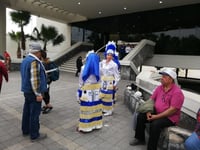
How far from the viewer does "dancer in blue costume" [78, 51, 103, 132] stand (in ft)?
11.2

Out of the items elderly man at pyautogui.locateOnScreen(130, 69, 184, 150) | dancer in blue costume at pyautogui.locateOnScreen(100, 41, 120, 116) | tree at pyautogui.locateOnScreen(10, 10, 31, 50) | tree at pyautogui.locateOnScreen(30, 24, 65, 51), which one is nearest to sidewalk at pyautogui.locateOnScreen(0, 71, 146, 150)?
dancer in blue costume at pyautogui.locateOnScreen(100, 41, 120, 116)

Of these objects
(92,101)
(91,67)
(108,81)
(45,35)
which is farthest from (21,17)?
(92,101)

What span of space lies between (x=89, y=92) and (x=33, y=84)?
1008mm

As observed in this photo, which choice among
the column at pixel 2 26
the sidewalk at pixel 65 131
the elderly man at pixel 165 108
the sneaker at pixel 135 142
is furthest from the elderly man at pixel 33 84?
the column at pixel 2 26

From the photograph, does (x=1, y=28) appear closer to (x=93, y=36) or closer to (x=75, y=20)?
(x=75, y=20)

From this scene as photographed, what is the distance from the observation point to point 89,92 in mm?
3479

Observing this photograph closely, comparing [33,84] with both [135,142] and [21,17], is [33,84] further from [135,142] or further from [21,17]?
[21,17]

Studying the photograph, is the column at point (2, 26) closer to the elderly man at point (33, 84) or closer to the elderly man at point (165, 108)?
the elderly man at point (33, 84)

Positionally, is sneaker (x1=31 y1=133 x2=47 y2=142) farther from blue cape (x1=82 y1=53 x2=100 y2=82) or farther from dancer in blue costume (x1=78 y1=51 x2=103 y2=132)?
blue cape (x1=82 y1=53 x2=100 y2=82)

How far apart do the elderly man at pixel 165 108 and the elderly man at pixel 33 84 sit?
170cm

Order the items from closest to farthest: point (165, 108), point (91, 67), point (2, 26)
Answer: point (165, 108), point (91, 67), point (2, 26)

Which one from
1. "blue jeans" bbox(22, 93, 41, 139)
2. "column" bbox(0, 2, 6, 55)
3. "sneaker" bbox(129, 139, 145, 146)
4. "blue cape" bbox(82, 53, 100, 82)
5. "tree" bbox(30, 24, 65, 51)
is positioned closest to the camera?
"blue jeans" bbox(22, 93, 41, 139)

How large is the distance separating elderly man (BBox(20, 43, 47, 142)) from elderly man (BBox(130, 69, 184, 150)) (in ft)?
5.58

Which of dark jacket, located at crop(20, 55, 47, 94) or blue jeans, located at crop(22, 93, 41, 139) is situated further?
blue jeans, located at crop(22, 93, 41, 139)
